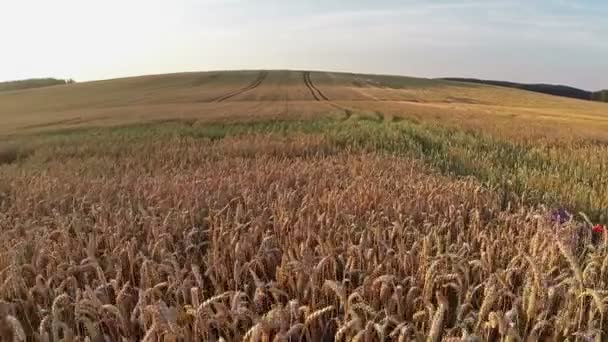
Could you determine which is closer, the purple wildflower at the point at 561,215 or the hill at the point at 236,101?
the purple wildflower at the point at 561,215

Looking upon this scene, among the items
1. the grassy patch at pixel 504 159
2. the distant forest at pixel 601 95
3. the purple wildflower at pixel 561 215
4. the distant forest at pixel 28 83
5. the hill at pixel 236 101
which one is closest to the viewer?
the purple wildflower at pixel 561 215

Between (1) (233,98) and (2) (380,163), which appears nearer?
(2) (380,163)

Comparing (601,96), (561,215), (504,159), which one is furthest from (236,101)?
(601,96)

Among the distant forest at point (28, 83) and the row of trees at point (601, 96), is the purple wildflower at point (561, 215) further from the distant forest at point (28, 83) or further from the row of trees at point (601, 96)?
the row of trees at point (601, 96)

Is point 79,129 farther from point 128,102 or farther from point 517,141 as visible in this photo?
point 128,102

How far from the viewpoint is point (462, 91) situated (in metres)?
→ 47.5

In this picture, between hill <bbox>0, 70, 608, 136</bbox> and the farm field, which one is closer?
the farm field

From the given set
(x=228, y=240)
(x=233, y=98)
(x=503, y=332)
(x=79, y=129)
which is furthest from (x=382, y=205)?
(x=233, y=98)

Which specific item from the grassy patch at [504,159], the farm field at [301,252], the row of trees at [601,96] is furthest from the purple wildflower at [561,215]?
the row of trees at [601,96]

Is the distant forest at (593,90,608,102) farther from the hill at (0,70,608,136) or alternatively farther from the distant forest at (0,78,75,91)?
the distant forest at (0,78,75,91)

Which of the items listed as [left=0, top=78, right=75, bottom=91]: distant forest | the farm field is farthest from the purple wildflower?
[left=0, top=78, right=75, bottom=91]: distant forest

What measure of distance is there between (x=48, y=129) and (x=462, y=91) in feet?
124

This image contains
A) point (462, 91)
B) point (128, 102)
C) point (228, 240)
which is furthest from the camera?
point (462, 91)

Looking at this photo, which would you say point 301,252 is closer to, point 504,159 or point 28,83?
point 504,159
